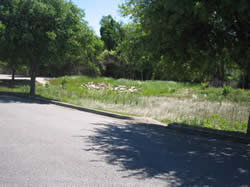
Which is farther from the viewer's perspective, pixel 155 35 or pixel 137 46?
pixel 137 46

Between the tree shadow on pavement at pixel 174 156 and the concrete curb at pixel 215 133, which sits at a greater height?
the concrete curb at pixel 215 133

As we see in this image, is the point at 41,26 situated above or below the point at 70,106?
above

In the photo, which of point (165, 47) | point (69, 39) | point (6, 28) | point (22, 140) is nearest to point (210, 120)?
point (165, 47)

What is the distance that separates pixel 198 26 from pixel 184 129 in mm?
3440

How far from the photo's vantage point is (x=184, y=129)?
8.98 metres

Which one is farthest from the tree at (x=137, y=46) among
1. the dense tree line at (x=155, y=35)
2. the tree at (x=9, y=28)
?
the tree at (x=9, y=28)

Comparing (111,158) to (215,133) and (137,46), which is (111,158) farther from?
(137,46)

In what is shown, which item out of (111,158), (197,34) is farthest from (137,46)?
(111,158)

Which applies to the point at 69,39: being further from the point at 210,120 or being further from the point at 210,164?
the point at 210,164

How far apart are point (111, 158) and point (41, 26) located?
507 inches

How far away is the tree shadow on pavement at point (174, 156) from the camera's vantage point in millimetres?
4535

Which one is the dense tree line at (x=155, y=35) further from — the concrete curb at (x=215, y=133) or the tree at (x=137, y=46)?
the concrete curb at (x=215, y=133)

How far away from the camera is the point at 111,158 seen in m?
5.31

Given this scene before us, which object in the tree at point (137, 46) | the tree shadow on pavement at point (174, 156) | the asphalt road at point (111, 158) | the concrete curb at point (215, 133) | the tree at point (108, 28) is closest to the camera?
the asphalt road at point (111, 158)
